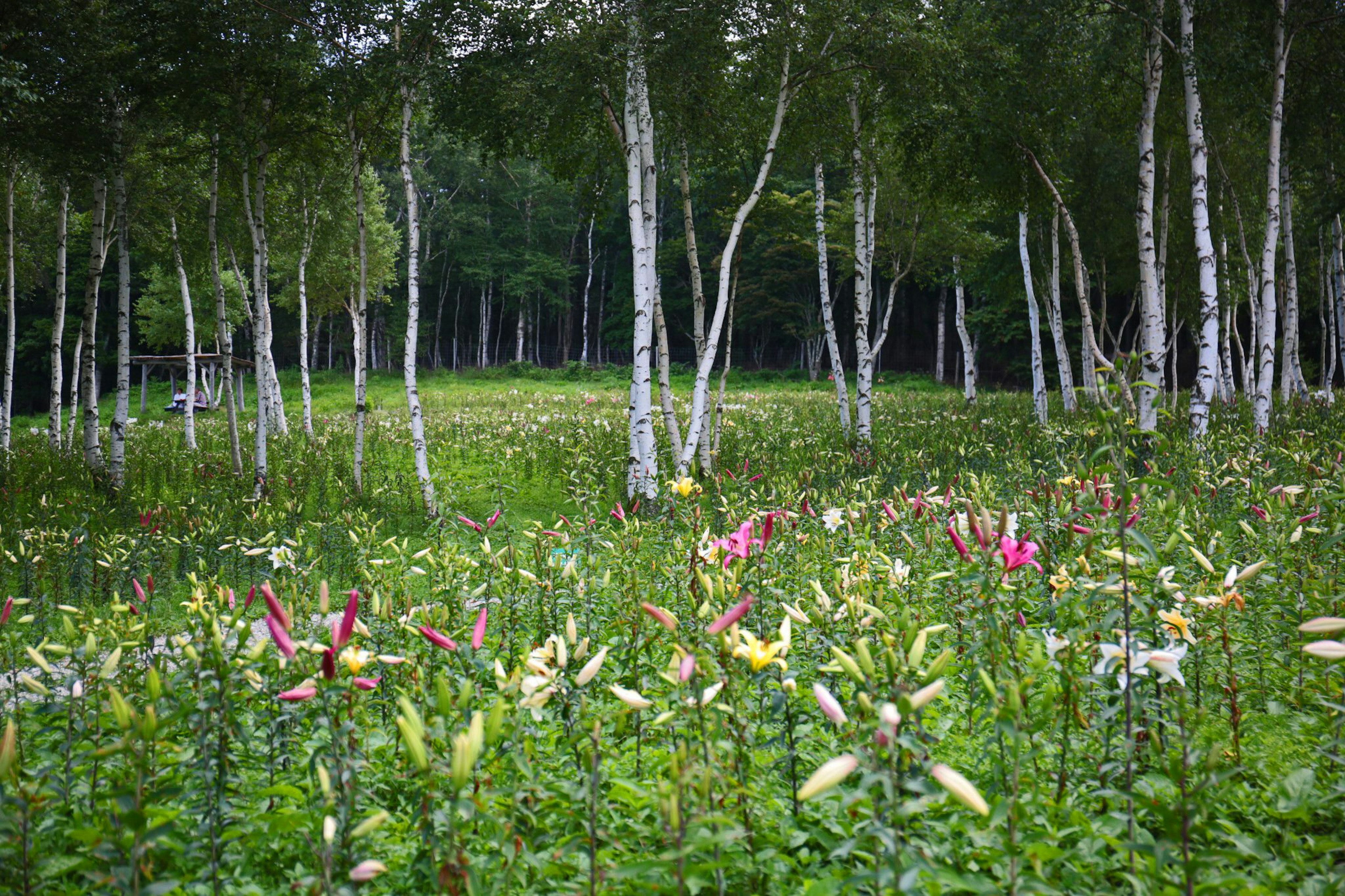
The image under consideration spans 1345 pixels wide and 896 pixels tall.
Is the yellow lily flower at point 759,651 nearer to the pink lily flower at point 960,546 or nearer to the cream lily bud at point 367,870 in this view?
the pink lily flower at point 960,546

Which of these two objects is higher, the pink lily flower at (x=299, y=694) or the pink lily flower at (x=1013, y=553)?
the pink lily flower at (x=1013, y=553)

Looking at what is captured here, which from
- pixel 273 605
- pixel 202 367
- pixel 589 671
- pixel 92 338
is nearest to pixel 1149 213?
pixel 589 671

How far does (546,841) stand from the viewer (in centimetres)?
246

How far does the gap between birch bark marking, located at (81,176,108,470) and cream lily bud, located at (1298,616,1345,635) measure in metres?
13.2

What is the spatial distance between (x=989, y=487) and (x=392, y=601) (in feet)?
13.6

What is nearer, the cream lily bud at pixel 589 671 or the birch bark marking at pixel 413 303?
the cream lily bud at pixel 589 671

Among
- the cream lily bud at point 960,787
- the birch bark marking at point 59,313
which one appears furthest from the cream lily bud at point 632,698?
the birch bark marking at point 59,313

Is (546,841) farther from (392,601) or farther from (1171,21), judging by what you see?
(1171,21)

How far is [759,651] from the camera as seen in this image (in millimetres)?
2113

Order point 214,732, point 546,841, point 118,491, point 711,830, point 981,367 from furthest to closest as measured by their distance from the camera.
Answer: point 981,367 → point 118,491 → point 214,732 → point 546,841 → point 711,830

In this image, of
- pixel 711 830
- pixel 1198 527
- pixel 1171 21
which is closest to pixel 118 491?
pixel 711 830

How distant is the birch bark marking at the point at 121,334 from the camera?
10.6m

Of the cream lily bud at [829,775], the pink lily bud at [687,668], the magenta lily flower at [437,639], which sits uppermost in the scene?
the pink lily bud at [687,668]

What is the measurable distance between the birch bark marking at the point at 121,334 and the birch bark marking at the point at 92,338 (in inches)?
8.5
